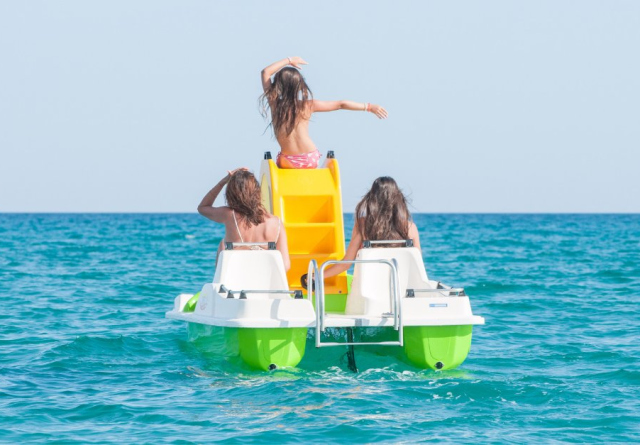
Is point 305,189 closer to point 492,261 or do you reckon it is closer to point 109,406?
point 109,406

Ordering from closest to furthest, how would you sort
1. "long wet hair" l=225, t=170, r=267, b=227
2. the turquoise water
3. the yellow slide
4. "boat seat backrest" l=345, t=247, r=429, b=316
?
the turquoise water, "boat seat backrest" l=345, t=247, r=429, b=316, "long wet hair" l=225, t=170, r=267, b=227, the yellow slide

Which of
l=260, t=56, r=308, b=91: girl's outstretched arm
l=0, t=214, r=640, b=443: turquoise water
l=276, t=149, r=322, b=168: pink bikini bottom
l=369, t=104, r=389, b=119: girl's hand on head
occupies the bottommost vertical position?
l=0, t=214, r=640, b=443: turquoise water

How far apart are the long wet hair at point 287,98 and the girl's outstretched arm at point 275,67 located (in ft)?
0.24

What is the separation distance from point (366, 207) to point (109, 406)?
279cm

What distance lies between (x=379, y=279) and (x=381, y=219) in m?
0.59

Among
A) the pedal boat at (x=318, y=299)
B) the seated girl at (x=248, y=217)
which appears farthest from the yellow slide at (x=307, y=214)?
the seated girl at (x=248, y=217)

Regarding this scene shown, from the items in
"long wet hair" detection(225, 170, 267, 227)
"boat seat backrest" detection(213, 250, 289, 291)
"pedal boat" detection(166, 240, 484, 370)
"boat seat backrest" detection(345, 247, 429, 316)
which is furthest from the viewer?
"long wet hair" detection(225, 170, 267, 227)

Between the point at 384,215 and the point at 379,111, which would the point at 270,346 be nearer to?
the point at 384,215

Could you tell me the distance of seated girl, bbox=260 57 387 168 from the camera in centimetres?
911

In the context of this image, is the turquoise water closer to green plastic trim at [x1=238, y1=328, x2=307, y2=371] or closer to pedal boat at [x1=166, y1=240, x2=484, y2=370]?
green plastic trim at [x1=238, y1=328, x2=307, y2=371]

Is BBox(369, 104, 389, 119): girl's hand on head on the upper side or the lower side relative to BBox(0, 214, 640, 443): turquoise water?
upper

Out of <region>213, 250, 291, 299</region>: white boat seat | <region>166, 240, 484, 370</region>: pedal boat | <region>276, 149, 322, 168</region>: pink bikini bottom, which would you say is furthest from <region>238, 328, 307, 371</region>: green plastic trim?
<region>276, 149, 322, 168</region>: pink bikini bottom

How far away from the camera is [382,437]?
20.9 feet

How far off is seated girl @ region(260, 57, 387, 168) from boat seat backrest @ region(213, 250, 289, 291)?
149 cm
